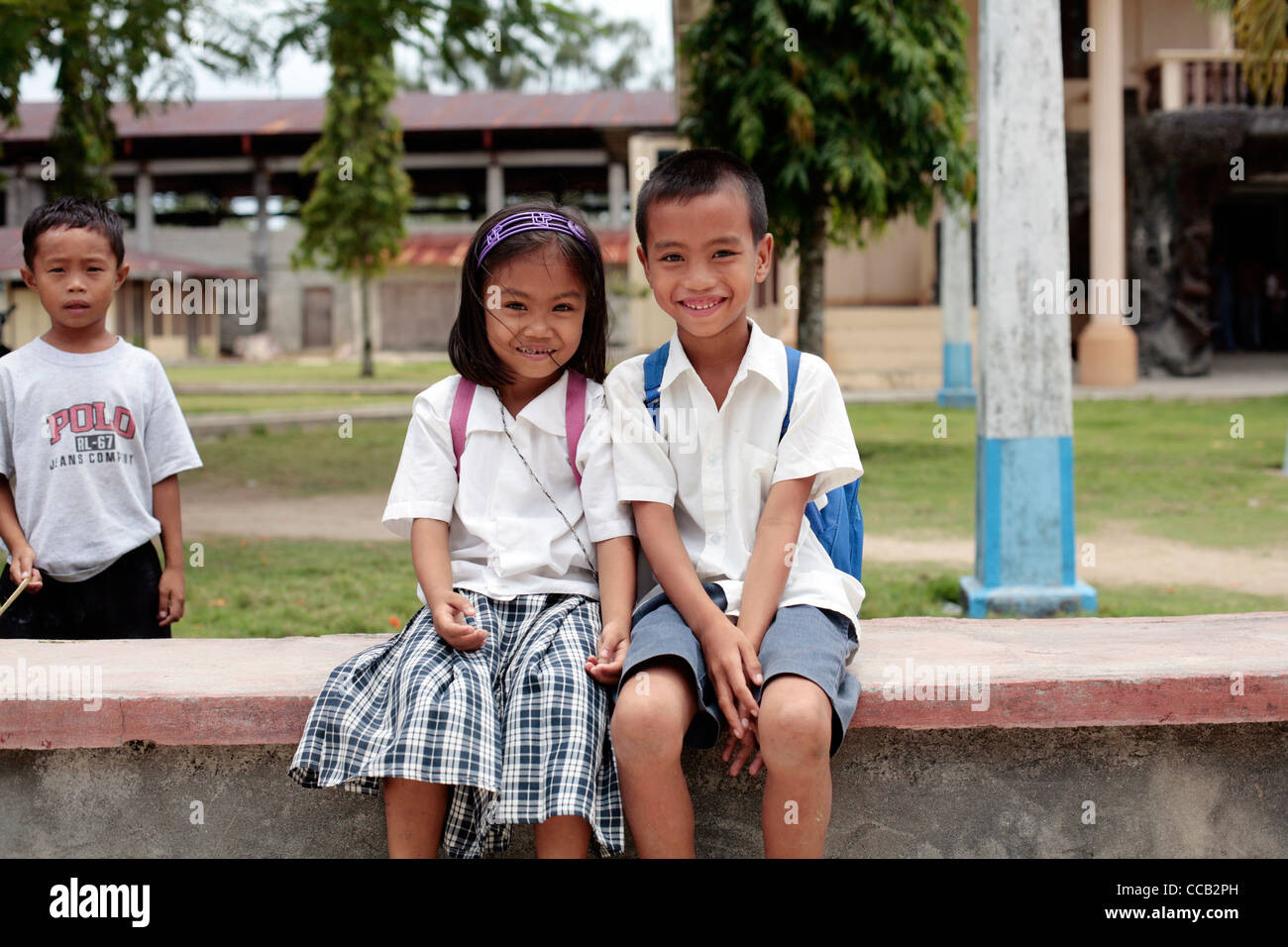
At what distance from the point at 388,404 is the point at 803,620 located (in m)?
12.4

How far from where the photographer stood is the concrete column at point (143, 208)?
26781 millimetres

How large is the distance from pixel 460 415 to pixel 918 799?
106 centimetres

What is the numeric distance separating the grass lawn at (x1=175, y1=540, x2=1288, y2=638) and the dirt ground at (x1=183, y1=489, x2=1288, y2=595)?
0.23 meters

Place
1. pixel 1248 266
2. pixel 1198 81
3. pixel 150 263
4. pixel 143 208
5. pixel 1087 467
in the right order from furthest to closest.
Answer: pixel 143 208 < pixel 150 263 < pixel 1248 266 < pixel 1198 81 < pixel 1087 467

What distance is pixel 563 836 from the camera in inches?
75.9

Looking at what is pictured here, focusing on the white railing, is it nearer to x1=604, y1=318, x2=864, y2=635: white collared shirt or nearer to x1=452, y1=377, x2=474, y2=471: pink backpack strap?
x1=604, y1=318, x2=864, y2=635: white collared shirt

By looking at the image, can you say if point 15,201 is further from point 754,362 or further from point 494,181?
point 754,362

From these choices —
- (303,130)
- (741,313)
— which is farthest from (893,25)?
(303,130)

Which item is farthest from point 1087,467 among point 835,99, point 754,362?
point 754,362

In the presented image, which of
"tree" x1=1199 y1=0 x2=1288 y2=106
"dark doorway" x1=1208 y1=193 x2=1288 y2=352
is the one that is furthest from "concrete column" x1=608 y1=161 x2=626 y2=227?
"tree" x1=1199 y1=0 x2=1288 y2=106

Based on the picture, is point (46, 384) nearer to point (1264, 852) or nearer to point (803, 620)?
point (803, 620)

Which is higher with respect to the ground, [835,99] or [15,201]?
[15,201]

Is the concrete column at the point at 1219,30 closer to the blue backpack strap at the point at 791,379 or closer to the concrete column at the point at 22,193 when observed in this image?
the blue backpack strap at the point at 791,379
